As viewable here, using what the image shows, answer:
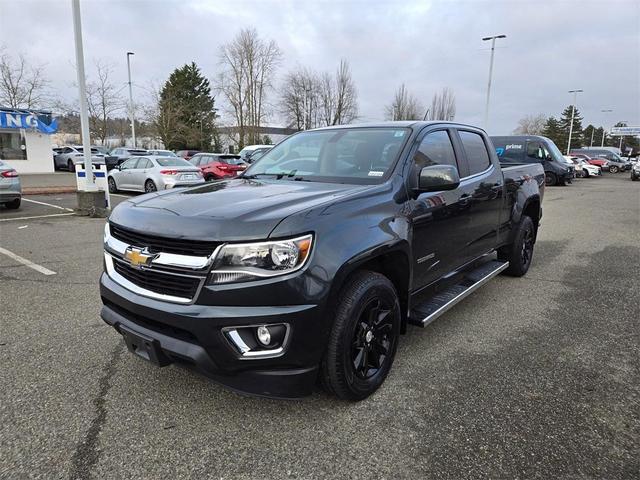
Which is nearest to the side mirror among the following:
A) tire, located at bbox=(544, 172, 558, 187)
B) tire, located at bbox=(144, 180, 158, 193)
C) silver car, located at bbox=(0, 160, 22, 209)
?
silver car, located at bbox=(0, 160, 22, 209)

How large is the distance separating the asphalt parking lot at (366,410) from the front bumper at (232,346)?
367 millimetres

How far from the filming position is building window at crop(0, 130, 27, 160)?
24656 millimetres

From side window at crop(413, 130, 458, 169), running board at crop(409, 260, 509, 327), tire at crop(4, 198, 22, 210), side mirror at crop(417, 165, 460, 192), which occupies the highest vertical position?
side window at crop(413, 130, 458, 169)

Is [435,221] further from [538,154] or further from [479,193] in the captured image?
[538,154]

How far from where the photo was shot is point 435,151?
3.75 metres

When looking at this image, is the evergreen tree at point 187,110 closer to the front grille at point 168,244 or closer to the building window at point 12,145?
the building window at point 12,145

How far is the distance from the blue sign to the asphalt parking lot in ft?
80.1

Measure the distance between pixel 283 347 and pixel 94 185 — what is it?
397 inches

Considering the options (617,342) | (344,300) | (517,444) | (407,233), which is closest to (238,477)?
(344,300)

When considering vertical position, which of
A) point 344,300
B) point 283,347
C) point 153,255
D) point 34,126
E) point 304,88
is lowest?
point 283,347

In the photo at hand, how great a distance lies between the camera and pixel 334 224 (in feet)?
8.30

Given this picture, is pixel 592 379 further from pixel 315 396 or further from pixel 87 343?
pixel 87 343

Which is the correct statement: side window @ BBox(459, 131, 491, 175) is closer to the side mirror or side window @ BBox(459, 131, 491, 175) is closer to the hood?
the side mirror

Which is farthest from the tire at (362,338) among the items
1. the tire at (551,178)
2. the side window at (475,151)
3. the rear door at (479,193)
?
the tire at (551,178)
